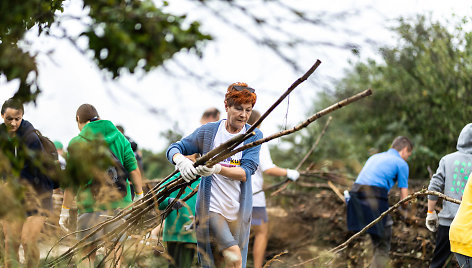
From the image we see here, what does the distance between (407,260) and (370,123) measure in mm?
7465

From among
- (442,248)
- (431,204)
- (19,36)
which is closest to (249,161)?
(19,36)

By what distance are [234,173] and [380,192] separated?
2996 mm

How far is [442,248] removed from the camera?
5.34m

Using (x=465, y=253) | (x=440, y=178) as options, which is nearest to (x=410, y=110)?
(x=440, y=178)

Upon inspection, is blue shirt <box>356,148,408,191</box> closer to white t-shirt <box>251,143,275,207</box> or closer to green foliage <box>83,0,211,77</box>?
white t-shirt <box>251,143,275,207</box>

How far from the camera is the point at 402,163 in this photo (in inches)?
249

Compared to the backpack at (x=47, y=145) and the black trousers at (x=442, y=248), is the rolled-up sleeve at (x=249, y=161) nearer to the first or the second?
the backpack at (x=47, y=145)

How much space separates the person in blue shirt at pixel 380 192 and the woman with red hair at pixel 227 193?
2.66 metres

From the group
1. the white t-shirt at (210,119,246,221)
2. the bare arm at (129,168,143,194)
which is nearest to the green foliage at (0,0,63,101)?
the white t-shirt at (210,119,246,221)

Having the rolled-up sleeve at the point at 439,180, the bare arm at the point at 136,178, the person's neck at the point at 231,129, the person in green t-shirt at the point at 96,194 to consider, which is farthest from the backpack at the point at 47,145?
the rolled-up sleeve at the point at 439,180

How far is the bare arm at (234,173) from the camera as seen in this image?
150 inches

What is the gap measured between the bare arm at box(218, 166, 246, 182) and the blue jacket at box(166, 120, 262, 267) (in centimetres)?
5

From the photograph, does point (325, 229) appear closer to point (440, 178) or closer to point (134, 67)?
point (440, 178)

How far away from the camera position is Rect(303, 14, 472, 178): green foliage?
1069 centimetres
